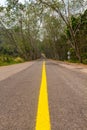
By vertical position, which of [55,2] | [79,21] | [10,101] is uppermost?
[55,2]

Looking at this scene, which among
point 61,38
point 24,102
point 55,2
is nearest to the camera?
point 24,102

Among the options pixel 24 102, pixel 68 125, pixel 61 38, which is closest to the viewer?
pixel 68 125

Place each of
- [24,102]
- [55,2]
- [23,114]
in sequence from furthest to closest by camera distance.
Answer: [55,2], [24,102], [23,114]

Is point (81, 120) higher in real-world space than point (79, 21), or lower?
lower

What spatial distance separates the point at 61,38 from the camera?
71125 millimetres

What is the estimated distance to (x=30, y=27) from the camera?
75875mm

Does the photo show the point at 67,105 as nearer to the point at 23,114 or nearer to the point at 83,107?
the point at 83,107

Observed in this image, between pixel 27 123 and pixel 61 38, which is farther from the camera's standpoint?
pixel 61 38

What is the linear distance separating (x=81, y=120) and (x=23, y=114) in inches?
36.8

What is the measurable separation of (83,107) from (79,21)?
32935mm

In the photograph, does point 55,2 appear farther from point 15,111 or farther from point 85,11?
point 15,111

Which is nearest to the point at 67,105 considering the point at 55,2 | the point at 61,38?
the point at 55,2

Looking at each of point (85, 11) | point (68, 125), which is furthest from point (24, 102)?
point (85, 11)

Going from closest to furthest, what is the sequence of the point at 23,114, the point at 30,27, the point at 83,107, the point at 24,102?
the point at 23,114 → the point at 83,107 → the point at 24,102 → the point at 30,27
